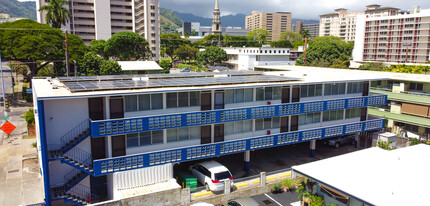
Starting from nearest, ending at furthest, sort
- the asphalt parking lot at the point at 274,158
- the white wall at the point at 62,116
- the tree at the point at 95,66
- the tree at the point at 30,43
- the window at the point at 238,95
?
1. the white wall at the point at 62,116
2. the window at the point at 238,95
3. the asphalt parking lot at the point at 274,158
4. the tree at the point at 30,43
5. the tree at the point at 95,66

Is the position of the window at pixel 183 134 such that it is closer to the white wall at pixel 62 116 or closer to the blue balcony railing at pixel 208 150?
the blue balcony railing at pixel 208 150

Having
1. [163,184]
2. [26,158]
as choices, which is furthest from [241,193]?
[26,158]

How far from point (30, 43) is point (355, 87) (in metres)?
58.5

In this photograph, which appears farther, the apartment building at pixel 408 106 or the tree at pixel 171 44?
the tree at pixel 171 44

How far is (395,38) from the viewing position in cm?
12662

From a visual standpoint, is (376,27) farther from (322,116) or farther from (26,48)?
(26,48)

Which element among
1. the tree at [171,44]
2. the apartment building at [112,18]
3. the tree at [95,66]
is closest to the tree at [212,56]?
the apartment building at [112,18]

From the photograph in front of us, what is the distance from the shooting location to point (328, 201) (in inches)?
890

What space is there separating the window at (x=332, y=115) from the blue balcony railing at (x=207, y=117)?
1531 millimetres

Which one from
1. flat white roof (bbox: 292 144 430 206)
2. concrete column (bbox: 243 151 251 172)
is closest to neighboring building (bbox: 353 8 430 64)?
flat white roof (bbox: 292 144 430 206)

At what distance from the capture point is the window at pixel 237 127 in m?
30.4

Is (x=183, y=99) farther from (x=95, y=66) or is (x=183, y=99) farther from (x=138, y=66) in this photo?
(x=138, y=66)

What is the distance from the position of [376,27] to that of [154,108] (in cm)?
13281

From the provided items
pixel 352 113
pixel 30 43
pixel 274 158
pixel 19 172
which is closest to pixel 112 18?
pixel 30 43
